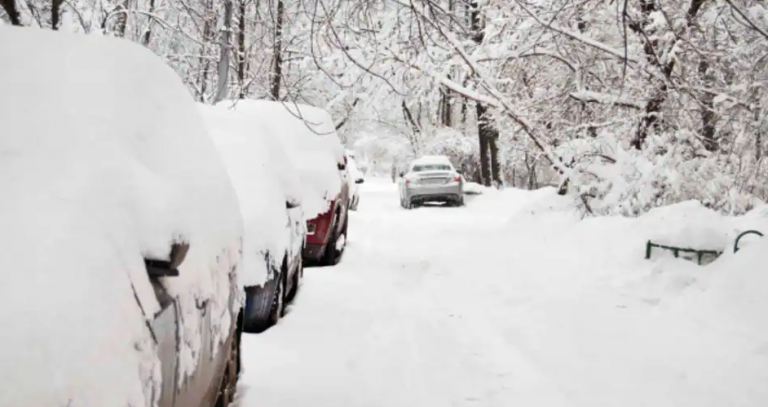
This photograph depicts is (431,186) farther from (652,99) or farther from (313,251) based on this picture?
(313,251)

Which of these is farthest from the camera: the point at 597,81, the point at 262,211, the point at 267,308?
the point at 597,81

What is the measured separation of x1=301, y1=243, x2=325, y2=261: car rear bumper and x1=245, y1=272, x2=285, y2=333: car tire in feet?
9.21

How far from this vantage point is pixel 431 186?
2277cm

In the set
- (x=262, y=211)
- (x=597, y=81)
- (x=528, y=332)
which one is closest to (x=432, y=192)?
(x=597, y=81)

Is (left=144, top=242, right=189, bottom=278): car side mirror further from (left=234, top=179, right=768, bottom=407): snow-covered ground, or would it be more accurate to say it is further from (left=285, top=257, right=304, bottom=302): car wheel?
(left=285, top=257, right=304, bottom=302): car wheel

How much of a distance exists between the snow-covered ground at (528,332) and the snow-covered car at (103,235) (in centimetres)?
196

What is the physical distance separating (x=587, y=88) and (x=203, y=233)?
40.1ft

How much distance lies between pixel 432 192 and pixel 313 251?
44.2ft

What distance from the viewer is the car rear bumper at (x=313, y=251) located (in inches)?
376

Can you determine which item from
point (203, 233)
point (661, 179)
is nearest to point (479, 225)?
point (661, 179)

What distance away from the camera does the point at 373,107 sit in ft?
49.0

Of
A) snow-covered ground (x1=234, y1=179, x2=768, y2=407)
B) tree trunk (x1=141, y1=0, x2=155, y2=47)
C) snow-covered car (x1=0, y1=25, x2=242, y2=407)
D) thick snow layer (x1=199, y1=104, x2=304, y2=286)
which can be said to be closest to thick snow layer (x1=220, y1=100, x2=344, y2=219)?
snow-covered ground (x1=234, y1=179, x2=768, y2=407)

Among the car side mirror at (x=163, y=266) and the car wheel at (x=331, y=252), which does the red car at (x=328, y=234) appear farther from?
the car side mirror at (x=163, y=266)

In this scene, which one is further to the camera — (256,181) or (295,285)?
(295,285)
